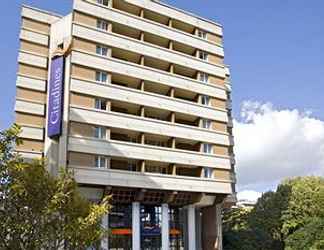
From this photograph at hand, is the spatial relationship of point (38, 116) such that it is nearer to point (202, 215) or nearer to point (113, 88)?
point (113, 88)

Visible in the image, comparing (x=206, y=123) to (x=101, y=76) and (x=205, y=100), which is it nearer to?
(x=205, y=100)

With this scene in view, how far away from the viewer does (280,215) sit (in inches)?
2680

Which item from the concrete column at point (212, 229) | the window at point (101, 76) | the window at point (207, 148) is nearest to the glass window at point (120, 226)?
the window at point (207, 148)

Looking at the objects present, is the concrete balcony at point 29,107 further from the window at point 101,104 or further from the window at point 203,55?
the window at point 203,55

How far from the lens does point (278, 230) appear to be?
6906cm

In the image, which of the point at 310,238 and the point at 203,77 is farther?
the point at 203,77

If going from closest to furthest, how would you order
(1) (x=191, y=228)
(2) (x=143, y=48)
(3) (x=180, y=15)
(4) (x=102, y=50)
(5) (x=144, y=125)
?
1. (4) (x=102, y=50)
2. (5) (x=144, y=125)
3. (2) (x=143, y=48)
4. (1) (x=191, y=228)
5. (3) (x=180, y=15)

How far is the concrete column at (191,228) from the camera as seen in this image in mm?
54047

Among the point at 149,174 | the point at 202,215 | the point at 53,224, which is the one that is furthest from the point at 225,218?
the point at 53,224

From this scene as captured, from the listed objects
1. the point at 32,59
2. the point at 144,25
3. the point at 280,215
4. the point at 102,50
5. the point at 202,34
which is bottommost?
the point at 280,215

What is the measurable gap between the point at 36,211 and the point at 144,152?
2999 cm

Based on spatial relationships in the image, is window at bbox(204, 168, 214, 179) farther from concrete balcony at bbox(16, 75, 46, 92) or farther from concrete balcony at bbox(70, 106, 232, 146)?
concrete balcony at bbox(16, 75, 46, 92)

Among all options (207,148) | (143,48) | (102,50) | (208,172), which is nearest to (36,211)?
(102,50)

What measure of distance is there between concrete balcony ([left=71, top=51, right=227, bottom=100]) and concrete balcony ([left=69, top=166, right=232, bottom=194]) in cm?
1023
